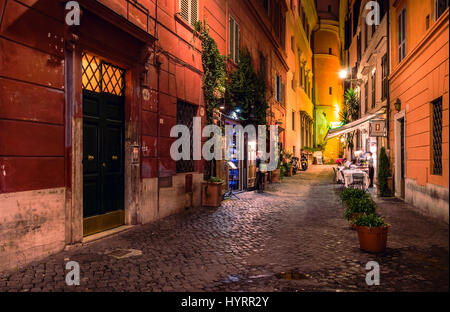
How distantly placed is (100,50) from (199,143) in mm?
4373

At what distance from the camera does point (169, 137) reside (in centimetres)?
819

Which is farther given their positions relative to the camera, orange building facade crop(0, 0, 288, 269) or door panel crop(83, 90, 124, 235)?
door panel crop(83, 90, 124, 235)

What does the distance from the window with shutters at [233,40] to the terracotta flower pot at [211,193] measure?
5.25m

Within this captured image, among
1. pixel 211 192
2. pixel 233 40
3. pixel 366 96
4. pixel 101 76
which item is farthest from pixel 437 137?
pixel 366 96

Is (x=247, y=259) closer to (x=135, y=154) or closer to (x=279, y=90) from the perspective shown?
(x=135, y=154)

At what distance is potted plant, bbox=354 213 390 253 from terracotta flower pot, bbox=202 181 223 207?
201 inches

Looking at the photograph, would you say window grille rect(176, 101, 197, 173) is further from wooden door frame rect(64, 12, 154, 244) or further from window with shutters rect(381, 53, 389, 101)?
window with shutters rect(381, 53, 389, 101)

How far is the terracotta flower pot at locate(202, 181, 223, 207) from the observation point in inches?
372

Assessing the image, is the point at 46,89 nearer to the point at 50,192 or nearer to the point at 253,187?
the point at 50,192

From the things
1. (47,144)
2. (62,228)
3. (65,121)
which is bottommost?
(62,228)

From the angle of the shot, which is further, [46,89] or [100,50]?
[100,50]

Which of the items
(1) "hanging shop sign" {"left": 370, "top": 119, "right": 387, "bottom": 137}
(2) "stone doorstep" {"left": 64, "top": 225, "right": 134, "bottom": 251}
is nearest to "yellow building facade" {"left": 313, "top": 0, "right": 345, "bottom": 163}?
(1) "hanging shop sign" {"left": 370, "top": 119, "right": 387, "bottom": 137}

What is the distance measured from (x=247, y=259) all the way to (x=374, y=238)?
6.35 feet
